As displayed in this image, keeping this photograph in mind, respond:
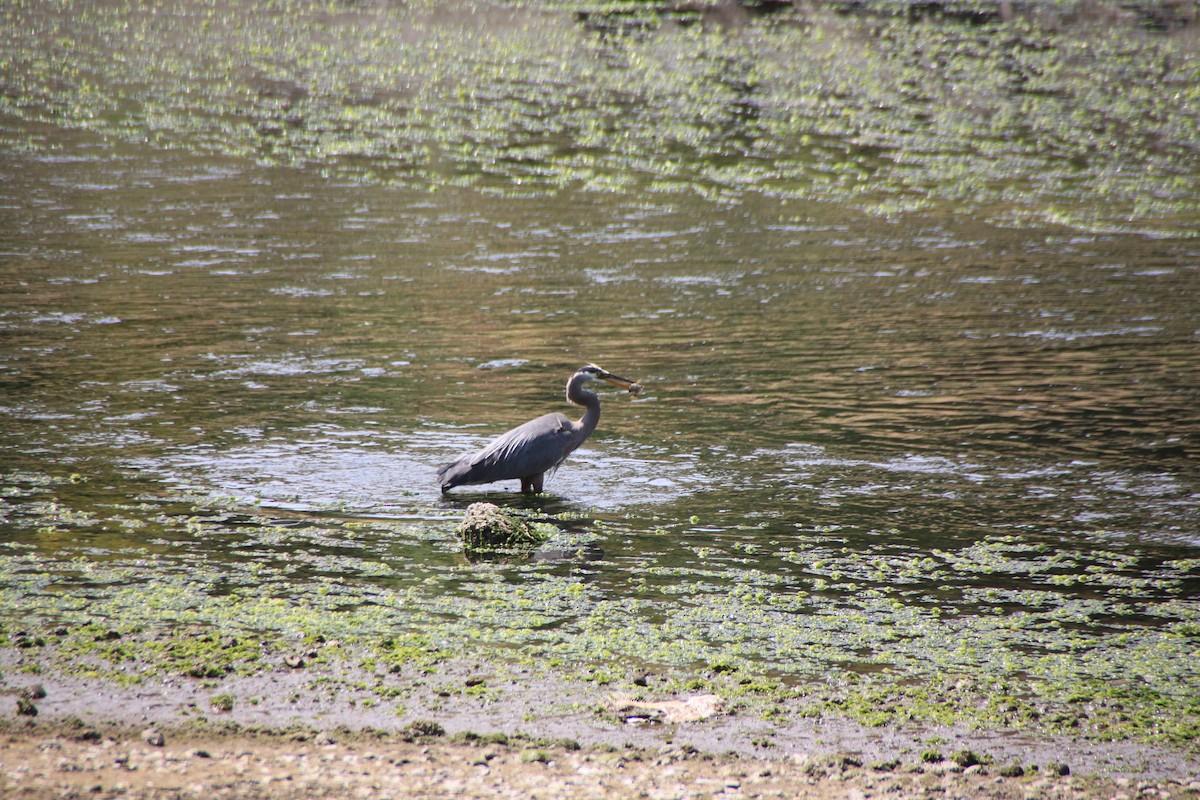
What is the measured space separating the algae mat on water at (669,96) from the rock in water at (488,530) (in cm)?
1473

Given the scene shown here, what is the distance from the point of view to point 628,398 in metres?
12.8

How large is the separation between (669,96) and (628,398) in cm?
1783

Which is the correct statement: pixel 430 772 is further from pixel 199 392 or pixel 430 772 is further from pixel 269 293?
pixel 269 293

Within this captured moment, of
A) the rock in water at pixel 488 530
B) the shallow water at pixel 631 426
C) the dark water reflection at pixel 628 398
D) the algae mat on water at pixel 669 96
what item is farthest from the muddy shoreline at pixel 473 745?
the algae mat on water at pixel 669 96

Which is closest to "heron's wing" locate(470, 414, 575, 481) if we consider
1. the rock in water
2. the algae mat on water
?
the rock in water

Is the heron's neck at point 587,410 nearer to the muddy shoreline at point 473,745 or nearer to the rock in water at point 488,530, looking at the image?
the rock in water at point 488,530

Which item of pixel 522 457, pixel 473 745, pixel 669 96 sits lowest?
pixel 473 745

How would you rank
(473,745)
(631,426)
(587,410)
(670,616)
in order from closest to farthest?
(473,745), (670,616), (587,410), (631,426)

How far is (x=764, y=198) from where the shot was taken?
2267 cm

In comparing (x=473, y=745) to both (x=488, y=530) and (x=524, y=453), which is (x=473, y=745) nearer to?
(x=488, y=530)

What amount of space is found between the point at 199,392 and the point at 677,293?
6.70 m

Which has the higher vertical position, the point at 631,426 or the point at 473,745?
the point at 473,745

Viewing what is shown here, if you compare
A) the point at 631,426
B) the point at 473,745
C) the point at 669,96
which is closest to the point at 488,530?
the point at 473,745

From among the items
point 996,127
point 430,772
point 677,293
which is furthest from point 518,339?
point 996,127
